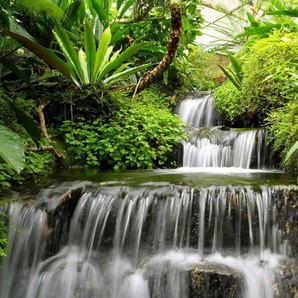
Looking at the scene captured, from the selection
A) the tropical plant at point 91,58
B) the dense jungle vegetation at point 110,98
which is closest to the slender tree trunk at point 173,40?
the dense jungle vegetation at point 110,98

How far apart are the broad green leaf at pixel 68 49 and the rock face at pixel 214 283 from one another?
3.83 metres

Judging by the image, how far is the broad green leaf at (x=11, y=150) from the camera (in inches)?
74.1

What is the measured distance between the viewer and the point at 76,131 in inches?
216

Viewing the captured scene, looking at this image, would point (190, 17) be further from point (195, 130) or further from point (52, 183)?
point (52, 183)

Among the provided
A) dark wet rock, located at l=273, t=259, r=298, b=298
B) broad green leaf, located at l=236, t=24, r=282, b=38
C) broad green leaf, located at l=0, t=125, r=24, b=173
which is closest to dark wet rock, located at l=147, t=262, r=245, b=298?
dark wet rock, located at l=273, t=259, r=298, b=298

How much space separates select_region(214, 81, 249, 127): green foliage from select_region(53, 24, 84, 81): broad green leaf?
9.04ft

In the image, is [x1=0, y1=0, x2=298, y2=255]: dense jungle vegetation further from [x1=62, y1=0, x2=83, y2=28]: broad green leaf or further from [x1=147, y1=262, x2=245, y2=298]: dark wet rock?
[x1=147, y1=262, x2=245, y2=298]: dark wet rock

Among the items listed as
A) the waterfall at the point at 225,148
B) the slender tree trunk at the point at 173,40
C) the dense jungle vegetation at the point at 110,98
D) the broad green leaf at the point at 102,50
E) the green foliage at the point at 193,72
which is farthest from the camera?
the green foliage at the point at 193,72

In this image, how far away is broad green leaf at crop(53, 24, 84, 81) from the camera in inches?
204

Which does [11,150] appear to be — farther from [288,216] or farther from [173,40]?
[173,40]

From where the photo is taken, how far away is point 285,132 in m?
4.65

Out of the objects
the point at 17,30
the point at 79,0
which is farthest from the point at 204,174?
the point at 79,0

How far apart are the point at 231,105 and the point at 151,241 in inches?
152

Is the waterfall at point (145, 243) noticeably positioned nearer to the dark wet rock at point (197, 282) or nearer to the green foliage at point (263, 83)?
the dark wet rock at point (197, 282)
